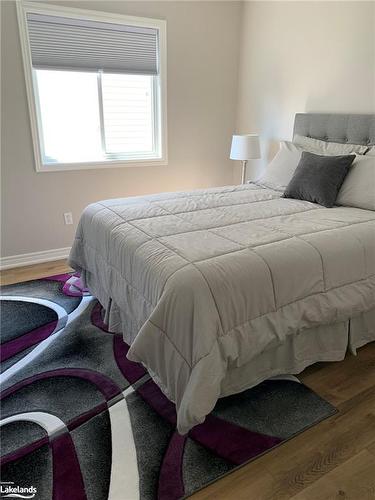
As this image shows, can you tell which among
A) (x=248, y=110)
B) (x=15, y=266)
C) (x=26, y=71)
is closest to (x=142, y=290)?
(x=15, y=266)

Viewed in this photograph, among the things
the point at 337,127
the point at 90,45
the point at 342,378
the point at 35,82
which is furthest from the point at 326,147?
the point at 35,82

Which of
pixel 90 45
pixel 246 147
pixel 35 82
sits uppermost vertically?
pixel 90 45

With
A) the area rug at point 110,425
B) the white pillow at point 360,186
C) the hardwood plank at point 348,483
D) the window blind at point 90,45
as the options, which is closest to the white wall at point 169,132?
the window blind at point 90,45

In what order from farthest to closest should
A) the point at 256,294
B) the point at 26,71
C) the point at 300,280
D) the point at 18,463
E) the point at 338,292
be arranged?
1. the point at 26,71
2. the point at 338,292
3. the point at 300,280
4. the point at 256,294
5. the point at 18,463

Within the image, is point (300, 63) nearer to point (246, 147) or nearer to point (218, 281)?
point (246, 147)

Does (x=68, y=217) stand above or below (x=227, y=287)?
below

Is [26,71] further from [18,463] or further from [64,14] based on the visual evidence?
[18,463]

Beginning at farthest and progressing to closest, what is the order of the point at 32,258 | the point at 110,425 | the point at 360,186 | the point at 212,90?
the point at 212,90 < the point at 32,258 < the point at 360,186 < the point at 110,425

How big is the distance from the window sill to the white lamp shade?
791mm

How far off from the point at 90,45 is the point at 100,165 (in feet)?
3.43

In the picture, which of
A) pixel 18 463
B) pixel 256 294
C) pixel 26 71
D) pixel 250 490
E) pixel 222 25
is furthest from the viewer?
pixel 222 25

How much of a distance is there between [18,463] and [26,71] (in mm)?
2904

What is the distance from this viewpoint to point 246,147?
11.9 ft

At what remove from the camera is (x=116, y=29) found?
132 inches
